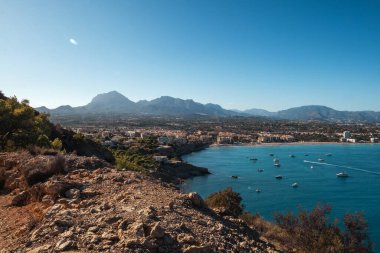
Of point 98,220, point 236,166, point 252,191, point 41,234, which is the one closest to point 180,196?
point 98,220

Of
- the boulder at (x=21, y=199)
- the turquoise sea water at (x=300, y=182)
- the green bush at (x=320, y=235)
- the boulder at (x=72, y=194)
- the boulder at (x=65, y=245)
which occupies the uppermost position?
the boulder at (x=72, y=194)

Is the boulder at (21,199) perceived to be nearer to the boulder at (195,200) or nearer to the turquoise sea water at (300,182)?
the boulder at (195,200)

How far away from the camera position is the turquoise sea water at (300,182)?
41.5m

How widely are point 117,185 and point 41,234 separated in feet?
11.9

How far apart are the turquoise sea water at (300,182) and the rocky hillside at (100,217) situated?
20.1m

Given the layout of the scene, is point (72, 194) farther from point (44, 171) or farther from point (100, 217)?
point (44, 171)

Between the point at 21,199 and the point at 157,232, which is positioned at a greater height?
the point at 157,232

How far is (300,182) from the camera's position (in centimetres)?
5631

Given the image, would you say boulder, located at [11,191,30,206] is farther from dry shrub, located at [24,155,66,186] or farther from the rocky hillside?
dry shrub, located at [24,155,66,186]

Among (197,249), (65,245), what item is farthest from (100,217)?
(197,249)

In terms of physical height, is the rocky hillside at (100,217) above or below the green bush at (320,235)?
above

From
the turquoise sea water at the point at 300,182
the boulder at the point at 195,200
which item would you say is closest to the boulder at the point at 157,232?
the boulder at the point at 195,200

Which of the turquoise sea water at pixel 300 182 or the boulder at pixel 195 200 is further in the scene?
the turquoise sea water at pixel 300 182

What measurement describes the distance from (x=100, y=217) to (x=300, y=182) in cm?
5417
